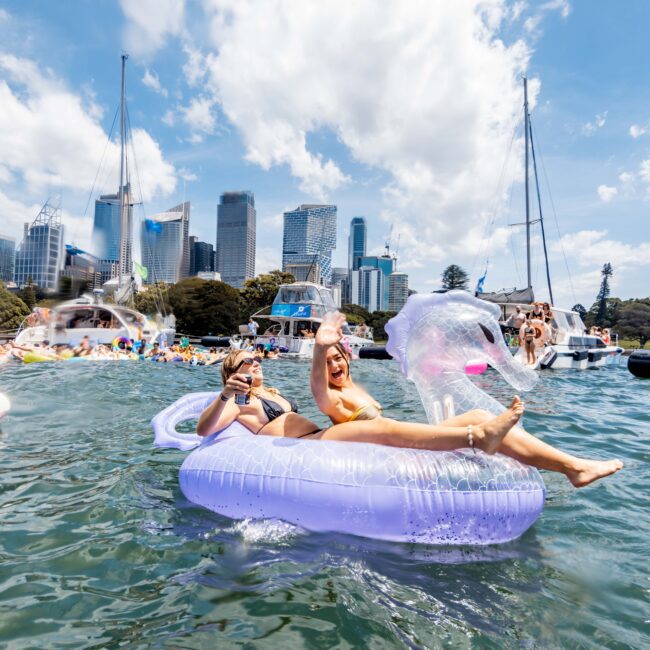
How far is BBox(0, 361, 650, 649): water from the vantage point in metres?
2.08

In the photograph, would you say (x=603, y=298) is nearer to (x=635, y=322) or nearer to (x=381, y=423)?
(x=635, y=322)

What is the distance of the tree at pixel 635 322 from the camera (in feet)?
160

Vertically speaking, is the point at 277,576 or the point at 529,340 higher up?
the point at 529,340

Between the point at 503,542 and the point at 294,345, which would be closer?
the point at 503,542

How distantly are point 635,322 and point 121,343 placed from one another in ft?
171

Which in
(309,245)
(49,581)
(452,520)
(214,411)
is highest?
(309,245)

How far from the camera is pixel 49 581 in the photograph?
8.05 ft

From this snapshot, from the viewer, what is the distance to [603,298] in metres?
63.1

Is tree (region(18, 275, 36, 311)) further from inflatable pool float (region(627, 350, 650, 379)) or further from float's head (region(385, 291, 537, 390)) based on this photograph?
float's head (region(385, 291, 537, 390))

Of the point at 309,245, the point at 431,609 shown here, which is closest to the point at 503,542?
the point at 431,609

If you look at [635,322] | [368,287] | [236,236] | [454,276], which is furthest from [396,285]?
[635,322]

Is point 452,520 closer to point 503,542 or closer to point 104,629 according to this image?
point 503,542

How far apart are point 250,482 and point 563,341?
1728 centimetres

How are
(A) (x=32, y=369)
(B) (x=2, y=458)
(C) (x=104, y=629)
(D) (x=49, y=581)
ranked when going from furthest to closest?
(A) (x=32, y=369) → (B) (x=2, y=458) → (D) (x=49, y=581) → (C) (x=104, y=629)
